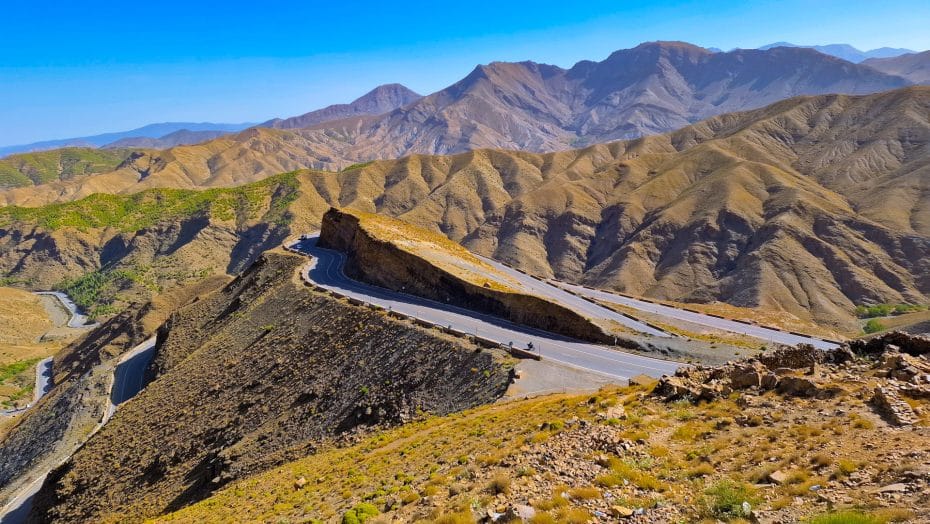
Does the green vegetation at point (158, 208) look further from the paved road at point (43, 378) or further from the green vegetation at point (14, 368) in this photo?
the green vegetation at point (14, 368)

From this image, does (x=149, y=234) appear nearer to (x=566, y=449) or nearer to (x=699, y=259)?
(x=699, y=259)

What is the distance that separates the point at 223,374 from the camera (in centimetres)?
3606

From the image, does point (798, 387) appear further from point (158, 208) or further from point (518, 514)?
point (158, 208)

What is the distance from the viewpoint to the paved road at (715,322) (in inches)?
1342

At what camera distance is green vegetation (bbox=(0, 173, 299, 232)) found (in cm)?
15338

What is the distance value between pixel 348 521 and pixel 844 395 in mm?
11916

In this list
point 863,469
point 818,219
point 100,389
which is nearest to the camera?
point 863,469

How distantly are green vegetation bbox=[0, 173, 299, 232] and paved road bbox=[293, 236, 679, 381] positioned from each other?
11304cm

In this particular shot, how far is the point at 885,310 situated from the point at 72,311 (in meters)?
157

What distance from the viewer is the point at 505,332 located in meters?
31.3

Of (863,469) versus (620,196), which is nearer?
(863,469)

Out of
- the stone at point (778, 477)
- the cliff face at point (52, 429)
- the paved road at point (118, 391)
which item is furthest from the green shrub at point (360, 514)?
the cliff face at point (52, 429)

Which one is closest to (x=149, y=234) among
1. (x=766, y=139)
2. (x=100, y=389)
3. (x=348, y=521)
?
(x=100, y=389)

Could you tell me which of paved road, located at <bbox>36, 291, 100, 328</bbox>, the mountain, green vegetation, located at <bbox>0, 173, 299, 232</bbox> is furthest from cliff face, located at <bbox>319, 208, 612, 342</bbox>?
green vegetation, located at <bbox>0, 173, 299, 232</bbox>
